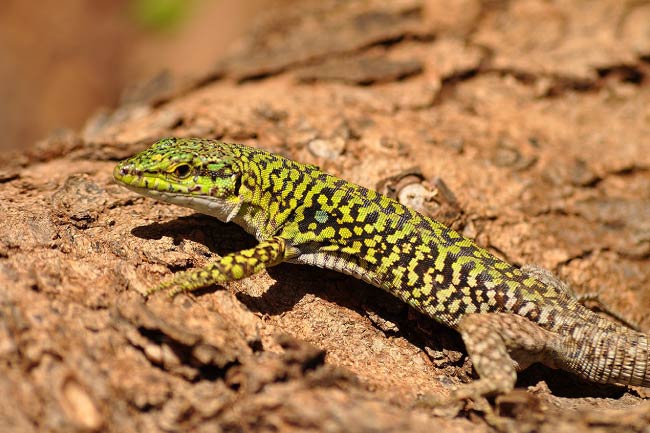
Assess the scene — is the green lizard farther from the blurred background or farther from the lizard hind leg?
the blurred background

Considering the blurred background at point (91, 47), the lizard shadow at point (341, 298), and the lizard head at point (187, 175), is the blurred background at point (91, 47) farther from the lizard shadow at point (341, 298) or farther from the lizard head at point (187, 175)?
the lizard head at point (187, 175)

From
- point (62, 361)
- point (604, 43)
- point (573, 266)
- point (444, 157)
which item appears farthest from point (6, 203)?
point (604, 43)

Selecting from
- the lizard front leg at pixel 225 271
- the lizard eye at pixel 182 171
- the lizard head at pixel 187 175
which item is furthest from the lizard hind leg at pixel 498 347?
the lizard eye at pixel 182 171

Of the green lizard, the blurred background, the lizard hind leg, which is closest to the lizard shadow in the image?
the green lizard

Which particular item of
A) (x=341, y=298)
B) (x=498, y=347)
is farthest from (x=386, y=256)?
(x=498, y=347)

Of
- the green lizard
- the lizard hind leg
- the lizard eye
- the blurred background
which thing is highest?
→ the blurred background

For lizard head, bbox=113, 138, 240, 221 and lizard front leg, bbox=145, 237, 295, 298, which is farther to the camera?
lizard head, bbox=113, 138, 240, 221

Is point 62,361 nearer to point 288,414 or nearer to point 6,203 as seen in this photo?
point 288,414

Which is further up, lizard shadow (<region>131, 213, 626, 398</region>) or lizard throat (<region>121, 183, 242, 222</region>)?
lizard throat (<region>121, 183, 242, 222</region>)

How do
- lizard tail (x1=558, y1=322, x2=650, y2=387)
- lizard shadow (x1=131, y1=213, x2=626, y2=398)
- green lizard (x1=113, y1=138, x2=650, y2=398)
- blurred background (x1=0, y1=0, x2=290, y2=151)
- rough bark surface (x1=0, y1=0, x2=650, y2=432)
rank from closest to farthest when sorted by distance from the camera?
rough bark surface (x1=0, y1=0, x2=650, y2=432), green lizard (x1=113, y1=138, x2=650, y2=398), lizard tail (x1=558, y1=322, x2=650, y2=387), lizard shadow (x1=131, y1=213, x2=626, y2=398), blurred background (x1=0, y1=0, x2=290, y2=151)
